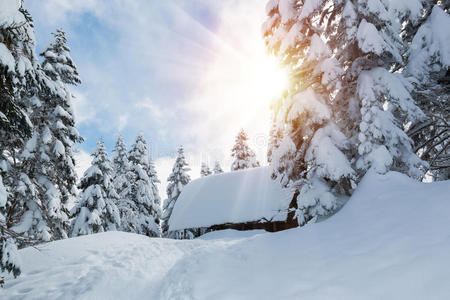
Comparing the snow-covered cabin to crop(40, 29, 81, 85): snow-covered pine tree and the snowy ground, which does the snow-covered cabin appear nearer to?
the snowy ground

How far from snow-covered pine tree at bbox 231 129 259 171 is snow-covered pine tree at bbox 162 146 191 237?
257 inches

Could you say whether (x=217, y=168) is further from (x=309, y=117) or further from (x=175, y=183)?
(x=309, y=117)

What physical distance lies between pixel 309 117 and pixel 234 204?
13563 mm

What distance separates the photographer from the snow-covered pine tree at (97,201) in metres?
20.0

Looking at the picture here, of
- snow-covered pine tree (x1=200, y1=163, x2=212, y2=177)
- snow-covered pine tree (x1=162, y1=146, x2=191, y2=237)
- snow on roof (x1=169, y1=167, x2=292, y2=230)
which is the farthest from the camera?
snow-covered pine tree (x1=200, y1=163, x2=212, y2=177)

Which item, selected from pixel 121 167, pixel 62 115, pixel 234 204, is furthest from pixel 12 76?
pixel 121 167

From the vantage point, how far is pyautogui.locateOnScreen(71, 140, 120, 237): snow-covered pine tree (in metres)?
20.0

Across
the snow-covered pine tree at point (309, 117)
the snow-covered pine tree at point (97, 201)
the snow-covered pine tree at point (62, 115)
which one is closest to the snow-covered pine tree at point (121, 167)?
the snow-covered pine tree at point (97, 201)

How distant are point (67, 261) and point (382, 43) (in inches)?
474

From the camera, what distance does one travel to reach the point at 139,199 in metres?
28.2

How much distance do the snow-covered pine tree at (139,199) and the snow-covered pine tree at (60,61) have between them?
14156mm

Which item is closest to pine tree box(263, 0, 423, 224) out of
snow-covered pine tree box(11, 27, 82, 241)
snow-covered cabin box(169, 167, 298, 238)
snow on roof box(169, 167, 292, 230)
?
snow-covered cabin box(169, 167, 298, 238)

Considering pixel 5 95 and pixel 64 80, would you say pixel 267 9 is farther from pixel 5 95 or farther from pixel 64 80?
pixel 64 80

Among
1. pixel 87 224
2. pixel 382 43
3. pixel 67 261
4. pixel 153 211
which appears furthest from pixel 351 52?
pixel 153 211
